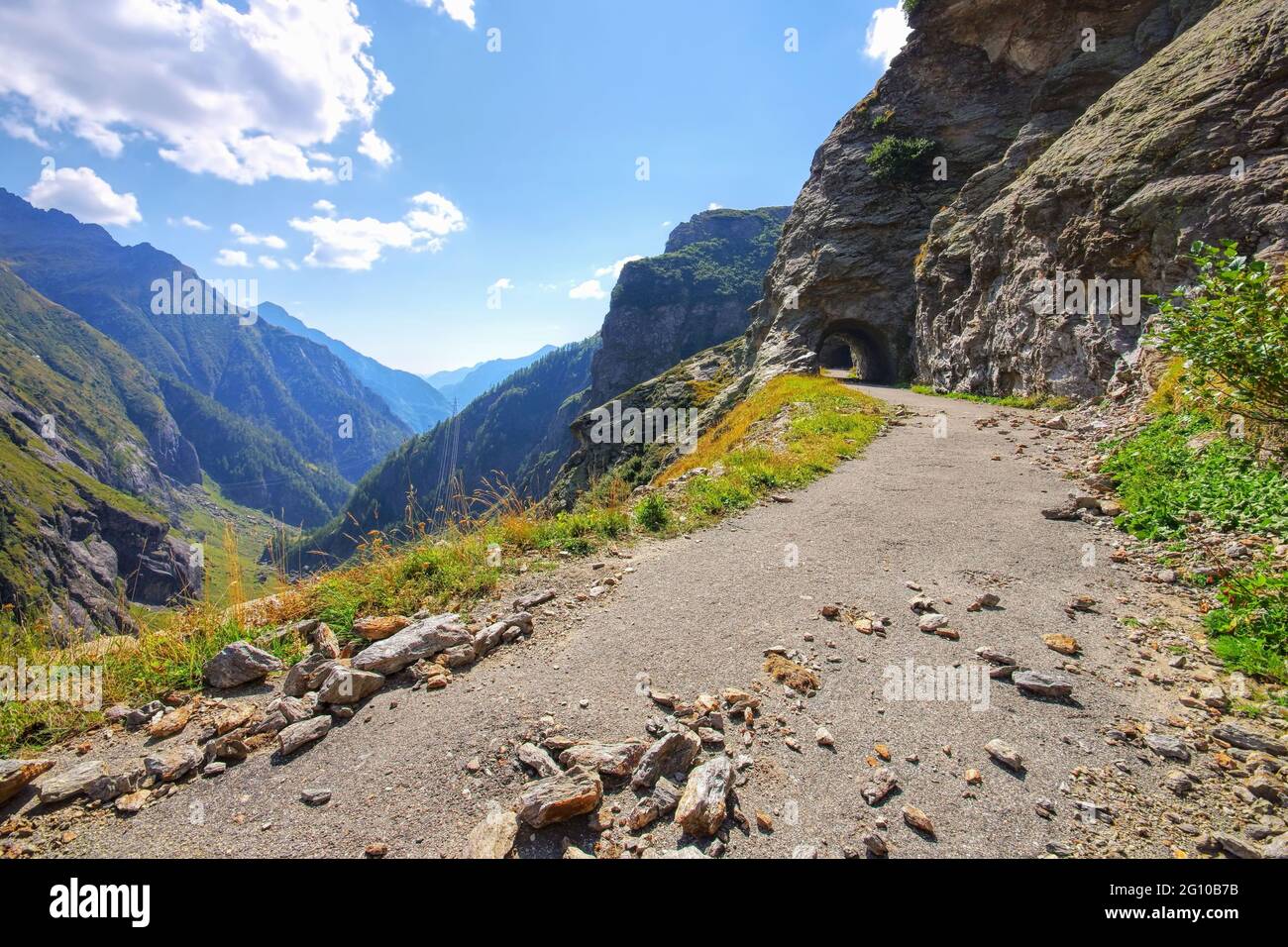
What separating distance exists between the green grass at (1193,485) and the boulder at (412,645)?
931cm

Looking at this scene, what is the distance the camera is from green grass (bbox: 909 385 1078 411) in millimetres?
18750

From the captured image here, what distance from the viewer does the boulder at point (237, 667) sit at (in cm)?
482

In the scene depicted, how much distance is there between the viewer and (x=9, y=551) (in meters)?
91.2

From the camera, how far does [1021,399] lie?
21.3m

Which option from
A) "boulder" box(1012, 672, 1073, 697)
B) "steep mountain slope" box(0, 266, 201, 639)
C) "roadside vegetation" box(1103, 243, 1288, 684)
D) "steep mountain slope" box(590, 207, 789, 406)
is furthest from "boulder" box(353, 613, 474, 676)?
"steep mountain slope" box(590, 207, 789, 406)

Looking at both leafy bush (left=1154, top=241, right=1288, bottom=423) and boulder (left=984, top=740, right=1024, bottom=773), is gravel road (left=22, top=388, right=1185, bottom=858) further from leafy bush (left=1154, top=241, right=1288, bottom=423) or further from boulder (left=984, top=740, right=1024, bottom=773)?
leafy bush (left=1154, top=241, right=1288, bottom=423)

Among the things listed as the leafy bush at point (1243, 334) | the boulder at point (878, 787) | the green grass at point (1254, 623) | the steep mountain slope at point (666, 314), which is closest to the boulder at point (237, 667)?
the boulder at point (878, 787)

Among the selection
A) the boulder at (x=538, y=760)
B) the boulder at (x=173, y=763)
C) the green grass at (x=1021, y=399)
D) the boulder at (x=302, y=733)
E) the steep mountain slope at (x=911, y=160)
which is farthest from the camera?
the steep mountain slope at (x=911, y=160)

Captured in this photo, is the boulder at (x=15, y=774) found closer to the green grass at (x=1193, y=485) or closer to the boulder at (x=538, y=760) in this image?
the boulder at (x=538, y=760)

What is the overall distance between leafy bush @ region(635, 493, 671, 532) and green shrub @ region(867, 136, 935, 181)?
134ft

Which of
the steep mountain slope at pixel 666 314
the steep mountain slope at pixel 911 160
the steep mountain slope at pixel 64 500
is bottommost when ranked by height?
the steep mountain slope at pixel 64 500

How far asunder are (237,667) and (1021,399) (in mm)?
25828

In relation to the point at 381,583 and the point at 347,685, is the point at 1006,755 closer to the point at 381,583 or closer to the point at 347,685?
the point at 347,685

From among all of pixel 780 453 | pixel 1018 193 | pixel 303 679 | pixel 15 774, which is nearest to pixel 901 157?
pixel 1018 193
